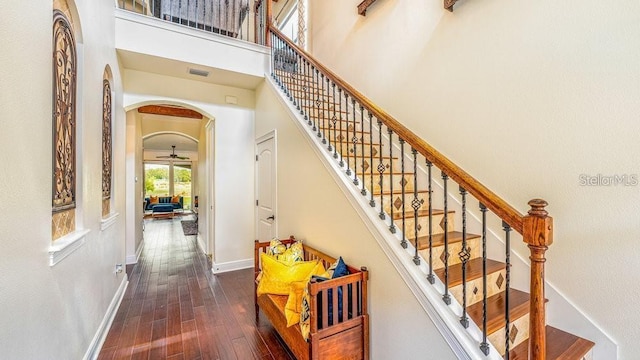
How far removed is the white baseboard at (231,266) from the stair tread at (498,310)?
354 cm

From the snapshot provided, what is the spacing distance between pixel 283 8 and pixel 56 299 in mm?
6078

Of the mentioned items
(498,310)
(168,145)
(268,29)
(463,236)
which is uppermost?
(268,29)

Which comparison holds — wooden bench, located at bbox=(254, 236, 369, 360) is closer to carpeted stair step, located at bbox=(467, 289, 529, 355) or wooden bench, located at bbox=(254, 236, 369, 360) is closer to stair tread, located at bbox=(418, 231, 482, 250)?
stair tread, located at bbox=(418, 231, 482, 250)

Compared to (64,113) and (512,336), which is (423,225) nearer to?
(512,336)

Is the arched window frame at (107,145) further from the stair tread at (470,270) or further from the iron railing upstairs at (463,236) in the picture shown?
the stair tread at (470,270)

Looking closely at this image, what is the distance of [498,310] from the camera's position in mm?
1698

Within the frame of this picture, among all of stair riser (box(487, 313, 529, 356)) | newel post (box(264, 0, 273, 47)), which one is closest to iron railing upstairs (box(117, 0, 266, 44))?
newel post (box(264, 0, 273, 47))

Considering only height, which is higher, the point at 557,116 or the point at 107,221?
the point at 557,116

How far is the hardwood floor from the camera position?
91.6 inches

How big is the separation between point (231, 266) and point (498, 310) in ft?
12.1

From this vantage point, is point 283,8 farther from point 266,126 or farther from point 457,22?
point 457,22

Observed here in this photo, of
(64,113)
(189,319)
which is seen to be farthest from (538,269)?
(189,319)

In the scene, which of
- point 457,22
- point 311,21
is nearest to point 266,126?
point 311,21

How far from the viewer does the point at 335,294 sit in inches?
76.2
